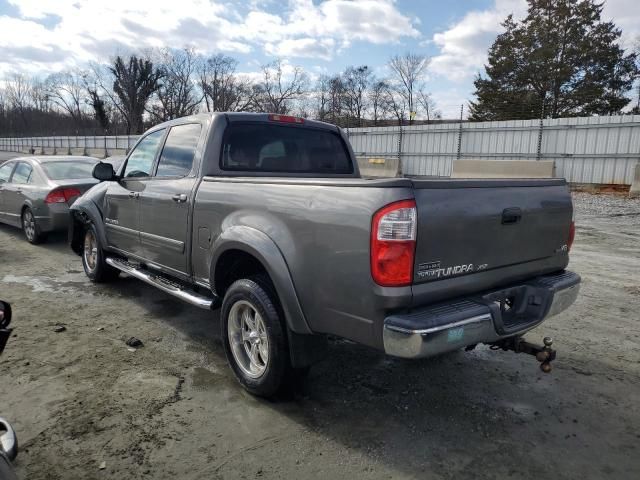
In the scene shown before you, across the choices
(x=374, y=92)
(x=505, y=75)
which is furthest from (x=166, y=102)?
(x=505, y=75)

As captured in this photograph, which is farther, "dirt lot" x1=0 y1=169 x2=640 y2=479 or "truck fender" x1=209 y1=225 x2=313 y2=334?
"truck fender" x1=209 y1=225 x2=313 y2=334

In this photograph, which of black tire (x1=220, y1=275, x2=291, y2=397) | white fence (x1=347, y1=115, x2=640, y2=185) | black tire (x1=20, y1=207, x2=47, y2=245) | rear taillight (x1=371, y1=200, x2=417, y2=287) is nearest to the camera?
rear taillight (x1=371, y1=200, x2=417, y2=287)

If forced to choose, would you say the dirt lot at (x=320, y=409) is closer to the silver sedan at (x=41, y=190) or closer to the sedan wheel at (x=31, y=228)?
the silver sedan at (x=41, y=190)

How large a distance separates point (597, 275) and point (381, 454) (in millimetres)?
5026

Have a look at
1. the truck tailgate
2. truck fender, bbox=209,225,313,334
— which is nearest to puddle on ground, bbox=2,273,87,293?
truck fender, bbox=209,225,313,334

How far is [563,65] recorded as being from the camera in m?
35.7

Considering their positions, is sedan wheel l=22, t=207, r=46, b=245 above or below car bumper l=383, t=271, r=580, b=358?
below

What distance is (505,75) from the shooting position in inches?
1543

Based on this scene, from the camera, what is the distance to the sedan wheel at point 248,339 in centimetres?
334

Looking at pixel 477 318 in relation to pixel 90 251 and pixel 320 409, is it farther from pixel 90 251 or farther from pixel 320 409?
pixel 90 251

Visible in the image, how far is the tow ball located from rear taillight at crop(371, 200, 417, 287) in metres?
1.11

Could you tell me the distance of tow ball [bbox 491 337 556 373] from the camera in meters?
2.98

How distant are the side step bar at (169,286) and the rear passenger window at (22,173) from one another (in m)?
4.51

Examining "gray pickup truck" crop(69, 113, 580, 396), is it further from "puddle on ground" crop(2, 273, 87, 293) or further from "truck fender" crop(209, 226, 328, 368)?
"puddle on ground" crop(2, 273, 87, 293)
